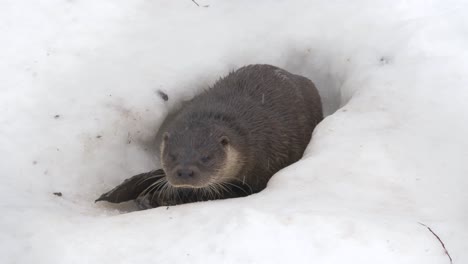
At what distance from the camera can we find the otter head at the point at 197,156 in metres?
3.23

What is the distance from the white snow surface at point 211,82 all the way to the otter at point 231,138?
21 cm

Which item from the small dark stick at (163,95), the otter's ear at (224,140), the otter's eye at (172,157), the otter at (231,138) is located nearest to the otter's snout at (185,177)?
the otter at (231,138)

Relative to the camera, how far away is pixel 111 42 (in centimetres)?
395

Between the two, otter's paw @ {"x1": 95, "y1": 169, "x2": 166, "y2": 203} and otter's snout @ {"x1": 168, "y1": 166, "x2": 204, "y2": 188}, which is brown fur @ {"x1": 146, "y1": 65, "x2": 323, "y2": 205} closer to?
otter's snout @ {"x1": 168, "y1": 166, "x2": 204, "y2": 188}

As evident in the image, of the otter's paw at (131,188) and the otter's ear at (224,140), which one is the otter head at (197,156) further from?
the otter's paw at (131,188)

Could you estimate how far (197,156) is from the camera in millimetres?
3322

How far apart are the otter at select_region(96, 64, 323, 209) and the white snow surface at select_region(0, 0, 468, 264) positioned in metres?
0.21

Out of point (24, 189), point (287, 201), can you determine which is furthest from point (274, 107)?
point (24, 189)

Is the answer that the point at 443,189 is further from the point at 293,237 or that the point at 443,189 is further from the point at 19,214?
the point at 19,214

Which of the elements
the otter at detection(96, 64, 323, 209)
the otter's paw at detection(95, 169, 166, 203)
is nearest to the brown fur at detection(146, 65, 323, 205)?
the otter at detection(96, 64, 323, 209)

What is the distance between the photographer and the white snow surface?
217 centimetres

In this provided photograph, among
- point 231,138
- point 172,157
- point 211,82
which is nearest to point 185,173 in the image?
point 172,157

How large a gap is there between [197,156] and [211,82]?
1.05 metres

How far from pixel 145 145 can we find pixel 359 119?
1.47m
